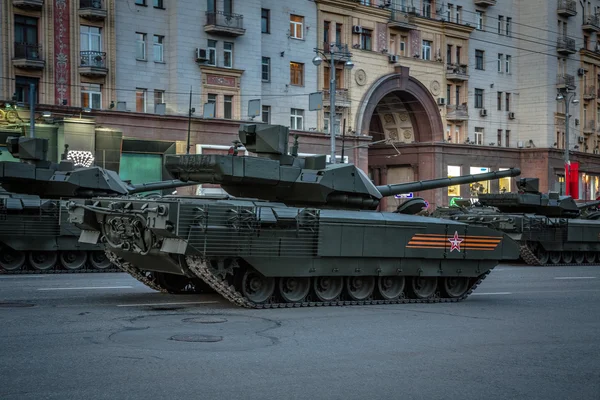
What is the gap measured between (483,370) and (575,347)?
2.36m

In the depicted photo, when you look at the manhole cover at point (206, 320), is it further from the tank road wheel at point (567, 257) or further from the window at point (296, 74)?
the window at point (296, 74)

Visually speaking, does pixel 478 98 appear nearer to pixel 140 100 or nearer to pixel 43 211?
pixel 140 100

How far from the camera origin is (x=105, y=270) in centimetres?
2320

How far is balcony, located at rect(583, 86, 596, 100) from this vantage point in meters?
67.3

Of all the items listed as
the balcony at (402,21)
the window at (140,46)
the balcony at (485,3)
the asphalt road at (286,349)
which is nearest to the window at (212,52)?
the window at (140,46)

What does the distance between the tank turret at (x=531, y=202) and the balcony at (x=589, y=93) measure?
38.5 m

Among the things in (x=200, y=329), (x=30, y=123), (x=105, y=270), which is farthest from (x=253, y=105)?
(x=200, y=329)

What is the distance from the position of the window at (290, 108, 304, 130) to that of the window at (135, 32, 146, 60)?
950 centimetres

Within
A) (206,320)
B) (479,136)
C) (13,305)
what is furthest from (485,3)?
(206,320)

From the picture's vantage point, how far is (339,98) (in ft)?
162

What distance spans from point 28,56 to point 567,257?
22.8 m

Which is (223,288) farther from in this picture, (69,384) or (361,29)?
(361,29)

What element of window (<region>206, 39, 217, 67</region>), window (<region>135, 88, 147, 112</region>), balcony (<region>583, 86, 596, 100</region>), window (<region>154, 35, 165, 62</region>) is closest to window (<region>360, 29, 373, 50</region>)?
window (<region>206, 39, 217, 67</region>)

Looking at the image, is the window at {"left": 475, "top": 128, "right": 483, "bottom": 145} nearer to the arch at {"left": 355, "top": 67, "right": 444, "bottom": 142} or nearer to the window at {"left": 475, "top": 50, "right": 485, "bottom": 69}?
the arch at {"left": 355, "top": 67, "right": 444, "bottom": 142}
